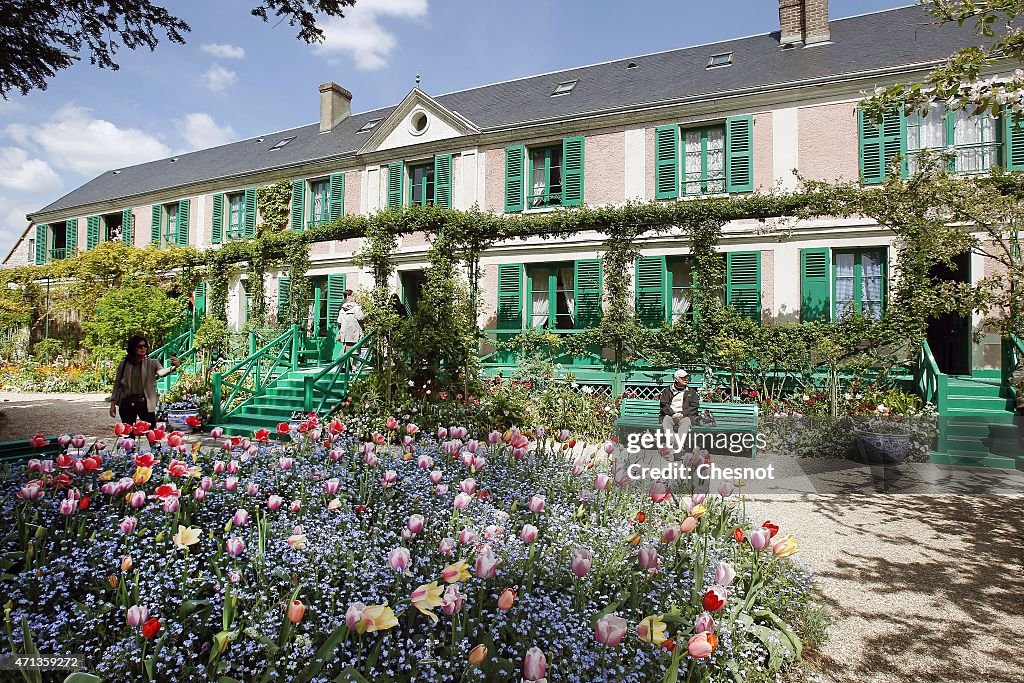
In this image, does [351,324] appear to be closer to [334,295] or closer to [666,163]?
[334,295]

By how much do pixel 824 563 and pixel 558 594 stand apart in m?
2.73

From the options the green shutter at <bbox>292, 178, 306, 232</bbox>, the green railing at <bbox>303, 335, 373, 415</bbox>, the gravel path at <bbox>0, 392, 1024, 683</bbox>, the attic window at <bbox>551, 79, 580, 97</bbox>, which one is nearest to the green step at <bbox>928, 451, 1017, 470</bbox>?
the gravel path at <bbox>0, 392, 1024, 683</bbox>

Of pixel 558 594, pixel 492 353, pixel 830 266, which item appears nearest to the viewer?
pixel 558 594

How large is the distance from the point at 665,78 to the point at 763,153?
3.63 m

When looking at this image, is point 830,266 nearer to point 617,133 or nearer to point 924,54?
point 924,54

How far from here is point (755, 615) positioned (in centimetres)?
296

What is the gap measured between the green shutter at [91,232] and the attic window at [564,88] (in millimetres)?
16923

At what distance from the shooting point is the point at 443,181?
1516 centimetres

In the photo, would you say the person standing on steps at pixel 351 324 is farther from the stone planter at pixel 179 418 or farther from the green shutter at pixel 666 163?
the green shutter at pixel 666 163

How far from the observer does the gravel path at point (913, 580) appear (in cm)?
295

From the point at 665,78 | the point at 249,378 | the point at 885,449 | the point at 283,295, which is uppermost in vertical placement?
the point at 665,78

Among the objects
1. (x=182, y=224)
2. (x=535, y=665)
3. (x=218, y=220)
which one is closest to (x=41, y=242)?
(x=182, y=224)

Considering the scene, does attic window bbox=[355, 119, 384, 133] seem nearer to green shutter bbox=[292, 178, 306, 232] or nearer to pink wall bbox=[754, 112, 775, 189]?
green shutter bbox=[292, 178, 306, 232]

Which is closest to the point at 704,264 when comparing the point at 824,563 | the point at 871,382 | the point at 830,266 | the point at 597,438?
the point at 830,266
